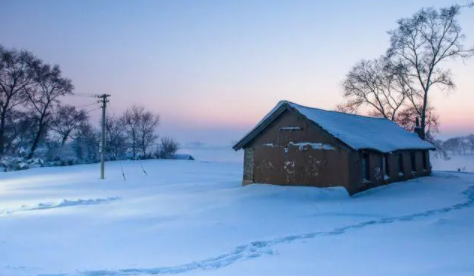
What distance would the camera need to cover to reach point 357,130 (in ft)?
64.8

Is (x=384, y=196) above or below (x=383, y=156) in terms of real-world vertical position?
below

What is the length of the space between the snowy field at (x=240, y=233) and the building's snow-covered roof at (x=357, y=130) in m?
2.67

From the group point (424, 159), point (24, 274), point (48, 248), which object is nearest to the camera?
point (24, 274)

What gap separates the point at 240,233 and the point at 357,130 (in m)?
12.7

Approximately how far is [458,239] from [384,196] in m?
7.46

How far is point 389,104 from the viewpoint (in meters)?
41.2

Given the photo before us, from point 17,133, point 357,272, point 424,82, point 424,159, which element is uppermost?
point 424,82

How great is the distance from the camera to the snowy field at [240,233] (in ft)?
22.3

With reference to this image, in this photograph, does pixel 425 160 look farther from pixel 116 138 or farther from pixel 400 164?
pixel 116 138

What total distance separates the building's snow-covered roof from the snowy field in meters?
2.67

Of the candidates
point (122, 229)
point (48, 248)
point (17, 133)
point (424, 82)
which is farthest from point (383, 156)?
point (17, 133)

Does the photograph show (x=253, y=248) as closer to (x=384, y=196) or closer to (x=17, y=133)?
(x=384, y=196)

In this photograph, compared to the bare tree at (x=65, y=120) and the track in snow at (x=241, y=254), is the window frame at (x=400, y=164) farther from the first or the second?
the bare tree at (x=65, y=120)

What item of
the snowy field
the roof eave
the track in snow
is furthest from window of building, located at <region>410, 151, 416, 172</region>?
the track in snow
